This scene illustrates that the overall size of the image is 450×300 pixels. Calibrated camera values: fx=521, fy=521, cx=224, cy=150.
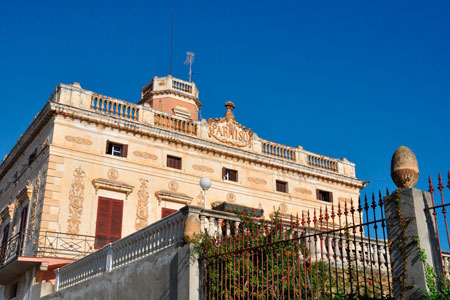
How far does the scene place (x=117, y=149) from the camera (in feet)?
73.4

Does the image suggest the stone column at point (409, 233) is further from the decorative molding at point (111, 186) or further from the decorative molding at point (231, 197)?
the decorative molding at point (231, 197)

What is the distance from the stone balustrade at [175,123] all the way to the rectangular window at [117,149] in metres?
2.00

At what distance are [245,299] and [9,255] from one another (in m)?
15.6

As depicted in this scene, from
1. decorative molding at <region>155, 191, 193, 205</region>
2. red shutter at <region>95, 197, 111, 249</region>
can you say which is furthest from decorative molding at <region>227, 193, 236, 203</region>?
red shutter at <region>95, 197, 111, 249</region>

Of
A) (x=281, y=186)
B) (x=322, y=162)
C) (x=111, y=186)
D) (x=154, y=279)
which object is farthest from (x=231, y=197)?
(x=154, y=279)

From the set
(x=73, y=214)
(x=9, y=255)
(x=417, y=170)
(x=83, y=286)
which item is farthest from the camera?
(x=9, y=255)

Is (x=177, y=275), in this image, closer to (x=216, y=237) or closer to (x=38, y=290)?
(x=216, y=237)

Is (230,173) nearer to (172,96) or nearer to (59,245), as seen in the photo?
(172,96)

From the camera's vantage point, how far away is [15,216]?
2362 cm

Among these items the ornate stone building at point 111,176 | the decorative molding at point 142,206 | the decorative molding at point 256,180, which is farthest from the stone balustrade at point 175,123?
the decorative molding at point 256,180

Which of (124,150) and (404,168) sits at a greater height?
(124,150)

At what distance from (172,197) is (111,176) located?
2.77 m

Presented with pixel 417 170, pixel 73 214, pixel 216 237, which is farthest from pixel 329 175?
pixel 417 170

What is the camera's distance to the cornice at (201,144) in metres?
21.4
